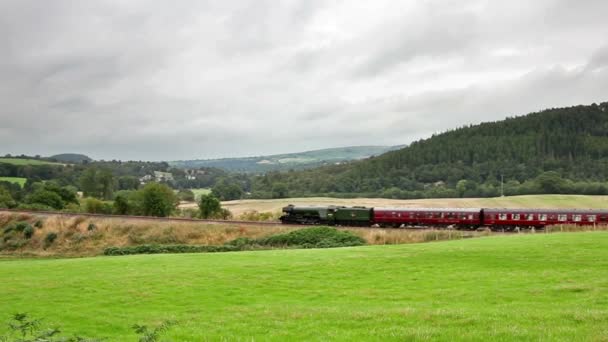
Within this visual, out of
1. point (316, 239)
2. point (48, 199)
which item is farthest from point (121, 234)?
point (48, 199)

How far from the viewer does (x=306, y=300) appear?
1886cm

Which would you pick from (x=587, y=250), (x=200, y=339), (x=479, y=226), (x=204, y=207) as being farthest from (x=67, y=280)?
(x=204, y=207)

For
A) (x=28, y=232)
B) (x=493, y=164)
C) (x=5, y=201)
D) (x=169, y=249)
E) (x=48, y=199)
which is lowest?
(x=169, y=249)

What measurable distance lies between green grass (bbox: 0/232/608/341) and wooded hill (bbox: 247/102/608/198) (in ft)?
298

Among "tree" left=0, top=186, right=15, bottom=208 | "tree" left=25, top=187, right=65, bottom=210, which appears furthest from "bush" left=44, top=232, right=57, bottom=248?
"tree" left=0, top=186, right=15, bottom=208

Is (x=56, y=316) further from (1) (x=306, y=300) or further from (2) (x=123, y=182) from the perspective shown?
(2) (x=123, y=182)

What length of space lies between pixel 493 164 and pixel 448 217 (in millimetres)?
93755

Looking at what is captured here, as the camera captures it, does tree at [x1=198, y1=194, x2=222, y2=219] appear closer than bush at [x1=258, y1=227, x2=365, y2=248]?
No

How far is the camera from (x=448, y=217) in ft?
169

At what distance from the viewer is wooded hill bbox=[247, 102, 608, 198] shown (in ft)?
398

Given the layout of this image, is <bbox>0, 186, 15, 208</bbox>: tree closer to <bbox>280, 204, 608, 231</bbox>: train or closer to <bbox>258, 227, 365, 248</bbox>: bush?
<bbox>280, 204, 608, 231</bbox>: train

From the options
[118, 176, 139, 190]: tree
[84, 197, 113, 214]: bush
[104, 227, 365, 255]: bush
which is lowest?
[104, 227, 365, 255]: bush

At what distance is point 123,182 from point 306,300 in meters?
154

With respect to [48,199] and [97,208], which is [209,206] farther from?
[48,199]
